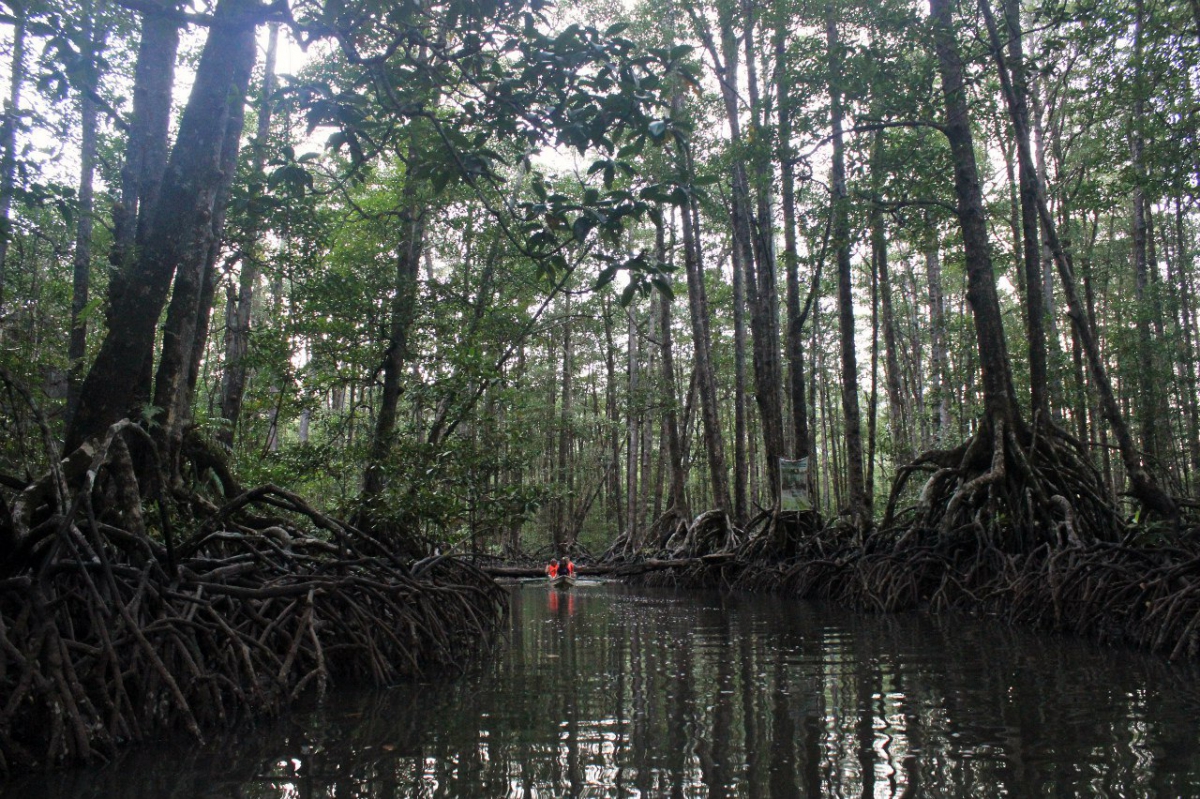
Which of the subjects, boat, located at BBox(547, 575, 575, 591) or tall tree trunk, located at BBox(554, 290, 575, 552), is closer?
boat, located at BBox(547, 575, 575, 591)

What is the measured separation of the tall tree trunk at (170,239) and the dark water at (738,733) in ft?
6.40

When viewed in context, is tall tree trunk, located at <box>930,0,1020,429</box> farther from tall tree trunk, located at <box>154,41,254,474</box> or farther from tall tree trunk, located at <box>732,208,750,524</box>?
tall tree trunk, located at <box>154,41,254,474</box>

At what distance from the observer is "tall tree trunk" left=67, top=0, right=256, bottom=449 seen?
393 centimetres

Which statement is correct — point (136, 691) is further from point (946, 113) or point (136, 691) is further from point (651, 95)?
point (946, 113)

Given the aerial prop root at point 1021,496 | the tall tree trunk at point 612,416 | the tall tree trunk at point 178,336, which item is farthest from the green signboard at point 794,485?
the tall tree trunk at point 612,416

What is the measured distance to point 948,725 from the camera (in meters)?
3.16

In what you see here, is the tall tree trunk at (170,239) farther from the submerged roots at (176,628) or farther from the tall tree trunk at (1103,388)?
the tall tree trunk at (1103,388)

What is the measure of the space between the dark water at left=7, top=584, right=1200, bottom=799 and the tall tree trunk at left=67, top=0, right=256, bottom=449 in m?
1.95

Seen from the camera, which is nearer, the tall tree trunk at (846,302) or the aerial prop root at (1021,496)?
the aerial prop root at (1021,496)

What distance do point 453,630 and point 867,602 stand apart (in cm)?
480

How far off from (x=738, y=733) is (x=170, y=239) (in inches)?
154

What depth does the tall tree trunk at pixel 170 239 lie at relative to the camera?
12.9ft

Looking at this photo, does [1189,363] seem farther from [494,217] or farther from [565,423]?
[565,423]

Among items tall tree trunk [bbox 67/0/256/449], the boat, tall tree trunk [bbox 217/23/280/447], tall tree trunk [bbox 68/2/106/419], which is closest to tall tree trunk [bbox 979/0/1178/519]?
tall tree trunk [bbox 67/0/256/449]
